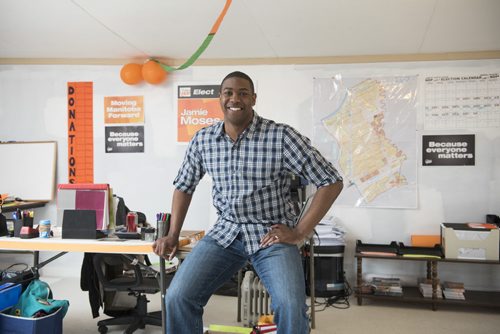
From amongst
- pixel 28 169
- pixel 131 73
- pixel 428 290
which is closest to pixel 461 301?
pixel 428 290

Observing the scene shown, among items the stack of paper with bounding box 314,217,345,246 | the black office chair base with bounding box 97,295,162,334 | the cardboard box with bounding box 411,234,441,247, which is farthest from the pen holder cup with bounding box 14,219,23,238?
the cardboard box with bounding box 411,234,441,247

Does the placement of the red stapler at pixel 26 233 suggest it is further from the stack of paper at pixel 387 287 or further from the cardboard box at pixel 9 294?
the stack of paper at pixel 387 287

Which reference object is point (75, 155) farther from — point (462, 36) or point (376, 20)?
point (462, 36)

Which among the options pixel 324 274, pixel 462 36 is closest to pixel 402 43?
pixel 462 36

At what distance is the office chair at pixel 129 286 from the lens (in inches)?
113

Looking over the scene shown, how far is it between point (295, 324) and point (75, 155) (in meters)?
3.71

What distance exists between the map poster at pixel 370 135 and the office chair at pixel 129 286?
2140 millimetres

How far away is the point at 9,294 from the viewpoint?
272cm

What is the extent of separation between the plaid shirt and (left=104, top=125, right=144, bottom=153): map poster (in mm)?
2678

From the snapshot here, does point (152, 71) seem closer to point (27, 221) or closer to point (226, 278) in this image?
point (27, 221)

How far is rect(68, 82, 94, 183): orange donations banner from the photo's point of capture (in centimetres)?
477

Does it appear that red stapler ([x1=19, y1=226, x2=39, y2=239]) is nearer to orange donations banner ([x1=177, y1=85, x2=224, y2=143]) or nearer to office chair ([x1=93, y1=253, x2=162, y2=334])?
office chair ([x1=93, y1=253, x2=162, y2=334])

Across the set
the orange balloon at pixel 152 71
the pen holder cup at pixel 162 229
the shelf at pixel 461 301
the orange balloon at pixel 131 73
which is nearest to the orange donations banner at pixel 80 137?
the orange balloon at pixel 131 73

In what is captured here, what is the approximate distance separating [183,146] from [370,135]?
1.91 meters
